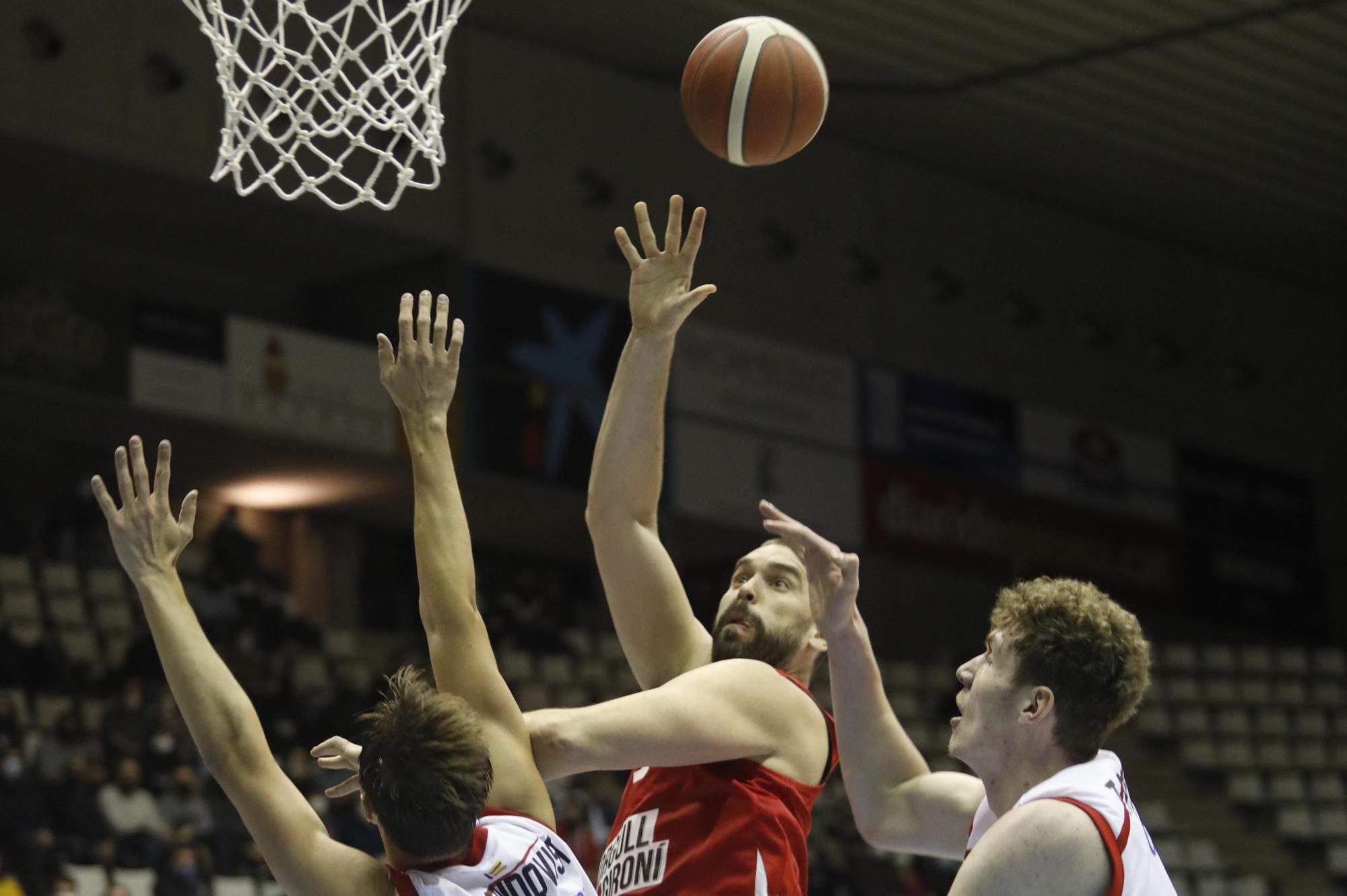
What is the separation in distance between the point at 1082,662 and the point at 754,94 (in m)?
2.15

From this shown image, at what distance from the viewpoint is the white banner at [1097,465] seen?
67.2ft

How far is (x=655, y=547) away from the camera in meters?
3.97

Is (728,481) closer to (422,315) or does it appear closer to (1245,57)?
(1245,57)

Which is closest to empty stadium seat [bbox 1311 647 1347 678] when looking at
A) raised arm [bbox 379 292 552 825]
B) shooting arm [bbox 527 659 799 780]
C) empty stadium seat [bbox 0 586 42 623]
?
empty stadium seat [bbox 0 586 42 623]

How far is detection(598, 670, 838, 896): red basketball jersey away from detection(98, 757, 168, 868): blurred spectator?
22.5 ft

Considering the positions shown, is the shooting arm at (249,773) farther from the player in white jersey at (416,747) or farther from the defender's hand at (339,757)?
the defender's hand at (339,757)

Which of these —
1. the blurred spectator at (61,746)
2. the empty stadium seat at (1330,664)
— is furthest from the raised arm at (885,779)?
the empty stadium seat at (1330,664)

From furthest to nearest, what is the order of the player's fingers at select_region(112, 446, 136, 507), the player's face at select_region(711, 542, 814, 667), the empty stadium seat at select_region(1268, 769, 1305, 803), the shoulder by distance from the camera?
the empty stadium seat at select_region(1268, 769, 1305, 803)
the player's face at select_region(711, 542, 814, 667)
the player's fingers at select_region(112, 446, 136, 507)
the shoulder

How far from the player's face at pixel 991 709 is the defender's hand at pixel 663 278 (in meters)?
1.16

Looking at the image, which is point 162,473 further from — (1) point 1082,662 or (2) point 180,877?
(2) point 180,877

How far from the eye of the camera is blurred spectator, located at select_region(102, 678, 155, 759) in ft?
36.4

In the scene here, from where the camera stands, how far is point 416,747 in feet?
9.37

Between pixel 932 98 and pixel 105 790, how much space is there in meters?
10.7

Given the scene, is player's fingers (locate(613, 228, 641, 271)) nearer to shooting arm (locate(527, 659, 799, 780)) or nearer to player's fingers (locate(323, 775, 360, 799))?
shooting arm (locate(527, 659, 799, 780))
